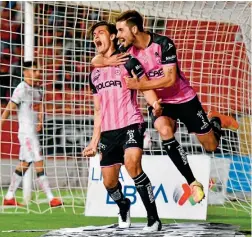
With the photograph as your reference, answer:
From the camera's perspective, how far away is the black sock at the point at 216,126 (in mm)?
8735

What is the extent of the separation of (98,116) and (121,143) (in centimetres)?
35

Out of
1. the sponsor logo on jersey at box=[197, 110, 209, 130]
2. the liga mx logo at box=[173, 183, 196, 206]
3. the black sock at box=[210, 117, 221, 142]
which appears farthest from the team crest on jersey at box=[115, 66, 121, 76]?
the liga mx logo at box=[173, 183, 196, 206]

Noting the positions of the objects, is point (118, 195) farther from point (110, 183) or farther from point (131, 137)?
point (131, 137)

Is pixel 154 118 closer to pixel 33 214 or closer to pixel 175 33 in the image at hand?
pixel 33 214

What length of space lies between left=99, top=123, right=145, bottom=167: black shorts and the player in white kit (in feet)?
9.74

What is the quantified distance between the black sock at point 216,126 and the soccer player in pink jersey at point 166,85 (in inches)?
4.5

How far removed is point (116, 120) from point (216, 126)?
1.17 m

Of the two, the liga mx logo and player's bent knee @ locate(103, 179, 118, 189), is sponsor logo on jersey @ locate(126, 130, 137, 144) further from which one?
the liga mx logo

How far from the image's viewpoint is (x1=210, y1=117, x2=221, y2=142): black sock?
8.74 m

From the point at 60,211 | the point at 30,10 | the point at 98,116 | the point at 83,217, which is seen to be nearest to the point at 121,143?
the point at 98,116

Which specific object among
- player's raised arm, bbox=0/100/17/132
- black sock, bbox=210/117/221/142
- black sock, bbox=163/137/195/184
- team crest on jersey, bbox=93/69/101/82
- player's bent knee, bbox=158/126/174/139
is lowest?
black sock, bbox=163/137/195/184

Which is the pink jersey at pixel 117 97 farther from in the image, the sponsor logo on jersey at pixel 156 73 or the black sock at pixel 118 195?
the black sock at pixel 118 195

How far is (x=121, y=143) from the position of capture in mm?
8070

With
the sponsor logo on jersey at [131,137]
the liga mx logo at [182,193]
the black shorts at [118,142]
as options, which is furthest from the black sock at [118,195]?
the liga mx logo at [182,193]
